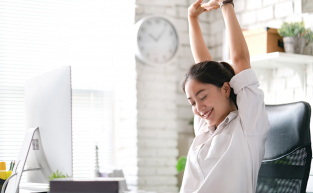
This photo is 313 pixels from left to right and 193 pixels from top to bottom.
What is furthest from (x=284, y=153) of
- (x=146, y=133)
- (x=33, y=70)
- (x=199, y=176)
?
(x=33, y=70)

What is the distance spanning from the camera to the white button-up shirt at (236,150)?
3.99ft

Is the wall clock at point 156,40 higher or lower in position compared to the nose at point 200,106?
higher

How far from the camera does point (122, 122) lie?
2863mm

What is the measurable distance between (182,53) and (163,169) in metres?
0.95

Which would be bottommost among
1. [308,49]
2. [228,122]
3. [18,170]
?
[18,170]

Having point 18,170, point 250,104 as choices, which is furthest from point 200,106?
point 18,170

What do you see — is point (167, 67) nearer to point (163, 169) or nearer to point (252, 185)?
point (163, 169)

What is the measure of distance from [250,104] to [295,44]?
1.15 meters

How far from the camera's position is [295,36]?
223 cm

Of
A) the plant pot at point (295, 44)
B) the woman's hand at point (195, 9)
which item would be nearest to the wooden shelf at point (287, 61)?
the plant pot at point (295, 44)

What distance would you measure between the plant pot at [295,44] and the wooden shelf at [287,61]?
0.05 meters

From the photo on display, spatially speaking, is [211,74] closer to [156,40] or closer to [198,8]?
[198,8]

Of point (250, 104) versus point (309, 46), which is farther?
point (309, 46)

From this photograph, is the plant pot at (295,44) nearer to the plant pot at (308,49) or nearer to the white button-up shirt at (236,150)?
the plant pot at (308,49)
